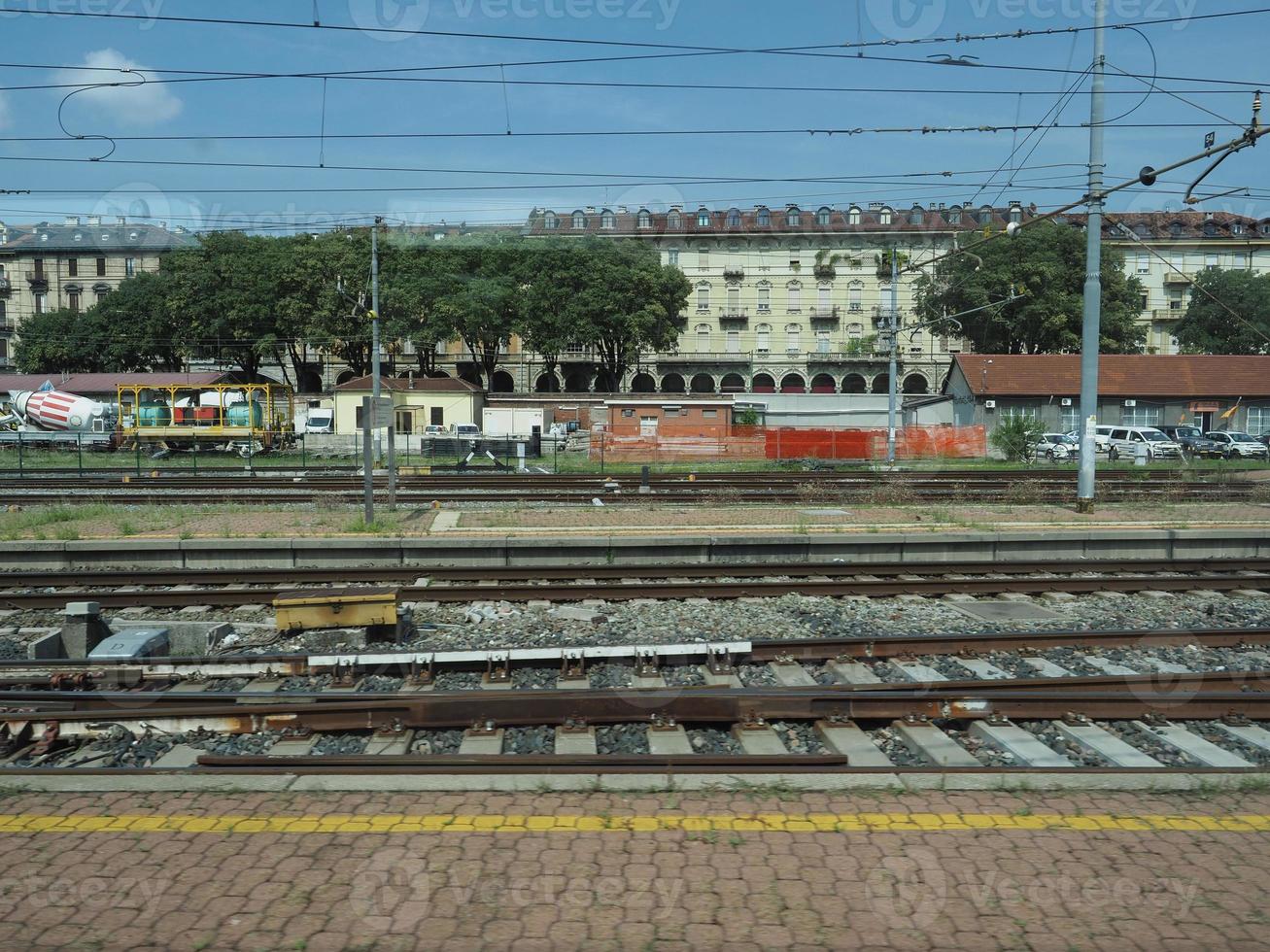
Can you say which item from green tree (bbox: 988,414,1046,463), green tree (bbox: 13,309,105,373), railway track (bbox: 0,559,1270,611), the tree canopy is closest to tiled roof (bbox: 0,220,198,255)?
the tree canopy

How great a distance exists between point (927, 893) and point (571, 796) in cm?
200

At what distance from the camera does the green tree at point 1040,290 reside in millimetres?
59781

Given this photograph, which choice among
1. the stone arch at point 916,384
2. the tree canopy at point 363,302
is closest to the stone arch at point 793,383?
the stone arch at point 916,384

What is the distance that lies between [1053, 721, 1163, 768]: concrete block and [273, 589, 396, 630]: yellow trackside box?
19.7 feet

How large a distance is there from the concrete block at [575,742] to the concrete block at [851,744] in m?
1.60

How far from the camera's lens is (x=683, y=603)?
34.7 ft

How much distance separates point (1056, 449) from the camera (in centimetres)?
3788

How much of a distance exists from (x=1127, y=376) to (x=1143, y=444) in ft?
39.9

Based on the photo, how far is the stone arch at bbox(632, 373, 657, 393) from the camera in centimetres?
7944

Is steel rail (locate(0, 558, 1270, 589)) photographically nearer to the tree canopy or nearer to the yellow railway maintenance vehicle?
the yellow railway maintenance vehicle

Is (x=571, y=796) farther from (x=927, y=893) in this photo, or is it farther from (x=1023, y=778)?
(x=1023, y=778)

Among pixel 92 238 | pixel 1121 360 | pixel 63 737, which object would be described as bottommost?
pixel 63 737

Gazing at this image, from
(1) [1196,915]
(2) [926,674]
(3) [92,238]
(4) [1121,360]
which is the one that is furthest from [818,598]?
(3) [92,238]

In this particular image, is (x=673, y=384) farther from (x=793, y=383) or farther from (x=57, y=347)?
(x=57, y=347)
